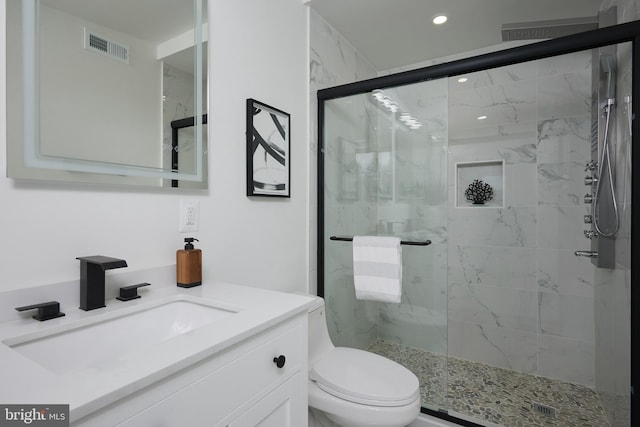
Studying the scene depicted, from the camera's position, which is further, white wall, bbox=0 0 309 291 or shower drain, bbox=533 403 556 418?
shower drain, bbox=533 403 556 418

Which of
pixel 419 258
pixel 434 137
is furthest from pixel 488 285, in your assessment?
pixel 434 137

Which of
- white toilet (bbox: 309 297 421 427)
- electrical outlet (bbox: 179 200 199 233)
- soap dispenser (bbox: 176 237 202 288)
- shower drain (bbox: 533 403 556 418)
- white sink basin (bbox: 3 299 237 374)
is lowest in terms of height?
shower drain (bbox: 533 403 556 418)

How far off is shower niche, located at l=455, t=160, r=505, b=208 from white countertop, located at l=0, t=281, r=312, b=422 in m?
2.05

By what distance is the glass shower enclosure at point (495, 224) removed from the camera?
1.73 metres

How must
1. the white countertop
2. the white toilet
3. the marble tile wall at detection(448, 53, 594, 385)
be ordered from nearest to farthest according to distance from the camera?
the white countertop → the white toilet → the marble tile wall at detection(448, 53, 594, 385)

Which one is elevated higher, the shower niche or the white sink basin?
the shower niche

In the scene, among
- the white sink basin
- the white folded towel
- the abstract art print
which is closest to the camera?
the white sink basin

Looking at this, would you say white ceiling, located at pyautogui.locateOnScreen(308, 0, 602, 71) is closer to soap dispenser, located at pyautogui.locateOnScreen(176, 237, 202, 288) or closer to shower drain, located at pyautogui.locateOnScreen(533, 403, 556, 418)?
soap dispenser, located at pyautogui.locateOnScreen(176, 237, 202, 288)

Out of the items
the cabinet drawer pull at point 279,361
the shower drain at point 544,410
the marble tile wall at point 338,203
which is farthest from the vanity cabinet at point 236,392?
the shower drain at point 544,410

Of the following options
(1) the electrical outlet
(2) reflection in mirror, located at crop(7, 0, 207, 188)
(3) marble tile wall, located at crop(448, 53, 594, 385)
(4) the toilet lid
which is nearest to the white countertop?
(1) the electrical outlet

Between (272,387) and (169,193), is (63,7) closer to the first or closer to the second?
(169,193)

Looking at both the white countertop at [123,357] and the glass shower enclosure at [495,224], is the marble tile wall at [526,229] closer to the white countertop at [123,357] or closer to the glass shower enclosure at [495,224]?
the glass shower enclosure at [495,224]

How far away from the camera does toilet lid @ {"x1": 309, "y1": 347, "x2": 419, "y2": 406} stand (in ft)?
4.27

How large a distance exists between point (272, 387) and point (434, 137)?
1.44 m
